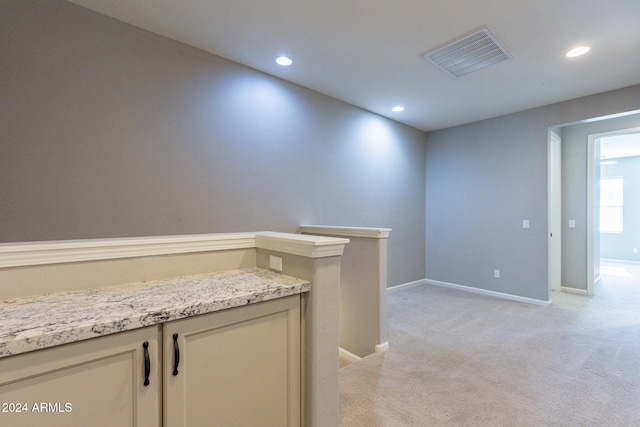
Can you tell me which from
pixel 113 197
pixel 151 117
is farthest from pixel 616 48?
pixel 113 197

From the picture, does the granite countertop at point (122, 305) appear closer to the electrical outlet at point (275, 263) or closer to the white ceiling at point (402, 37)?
the electrical outlet at point (275, 263)

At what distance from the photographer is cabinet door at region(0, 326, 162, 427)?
0.82m

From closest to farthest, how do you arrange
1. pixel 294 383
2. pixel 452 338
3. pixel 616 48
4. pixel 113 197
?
pixel 294 383, pixel 113 197, pixel 616 48, pixel 452 338

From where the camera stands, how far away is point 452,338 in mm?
3002

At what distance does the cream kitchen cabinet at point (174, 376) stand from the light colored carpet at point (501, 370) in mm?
868

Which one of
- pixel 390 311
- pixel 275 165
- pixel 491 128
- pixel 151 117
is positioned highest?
pixel 491 128

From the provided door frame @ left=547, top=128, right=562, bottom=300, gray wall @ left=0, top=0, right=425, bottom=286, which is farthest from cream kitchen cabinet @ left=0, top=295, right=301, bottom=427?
door frame @ left=547, top=128, right=562, bottom=300

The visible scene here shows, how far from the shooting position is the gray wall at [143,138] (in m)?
2.00

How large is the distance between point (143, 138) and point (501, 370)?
11.5 ft

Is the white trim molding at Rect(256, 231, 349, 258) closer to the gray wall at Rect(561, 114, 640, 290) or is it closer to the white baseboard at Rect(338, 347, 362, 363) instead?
the white baseboard at Rect(338, 347, 362, 363)

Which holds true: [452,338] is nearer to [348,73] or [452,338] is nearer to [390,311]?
[390,311]

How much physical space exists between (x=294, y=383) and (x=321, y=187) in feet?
8.64

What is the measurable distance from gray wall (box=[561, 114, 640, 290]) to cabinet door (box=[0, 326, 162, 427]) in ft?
18.9

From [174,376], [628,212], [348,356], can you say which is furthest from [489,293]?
[628,212]
